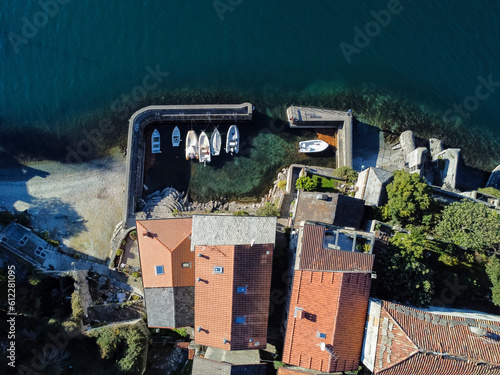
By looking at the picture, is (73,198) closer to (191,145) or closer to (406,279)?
(191,145)

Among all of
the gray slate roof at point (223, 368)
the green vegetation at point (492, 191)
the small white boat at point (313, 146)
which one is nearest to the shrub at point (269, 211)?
the small white boat at point (313, 146)

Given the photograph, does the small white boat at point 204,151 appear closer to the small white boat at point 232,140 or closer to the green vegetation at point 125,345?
the small white boat at point 232,140

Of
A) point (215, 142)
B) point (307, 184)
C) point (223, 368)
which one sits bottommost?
point (223, 368)

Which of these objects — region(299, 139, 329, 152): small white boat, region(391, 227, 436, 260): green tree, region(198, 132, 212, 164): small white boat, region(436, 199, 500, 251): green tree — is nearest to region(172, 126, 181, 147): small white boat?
region(198, 132, 212, 164): small white boat

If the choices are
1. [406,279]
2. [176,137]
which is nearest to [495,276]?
[406,279]

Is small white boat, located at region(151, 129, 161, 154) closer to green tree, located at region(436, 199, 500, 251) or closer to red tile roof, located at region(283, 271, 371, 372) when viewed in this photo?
red tile roof, located at region(283, 271, 371, 372)

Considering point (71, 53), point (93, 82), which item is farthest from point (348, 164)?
point (71, 53)
